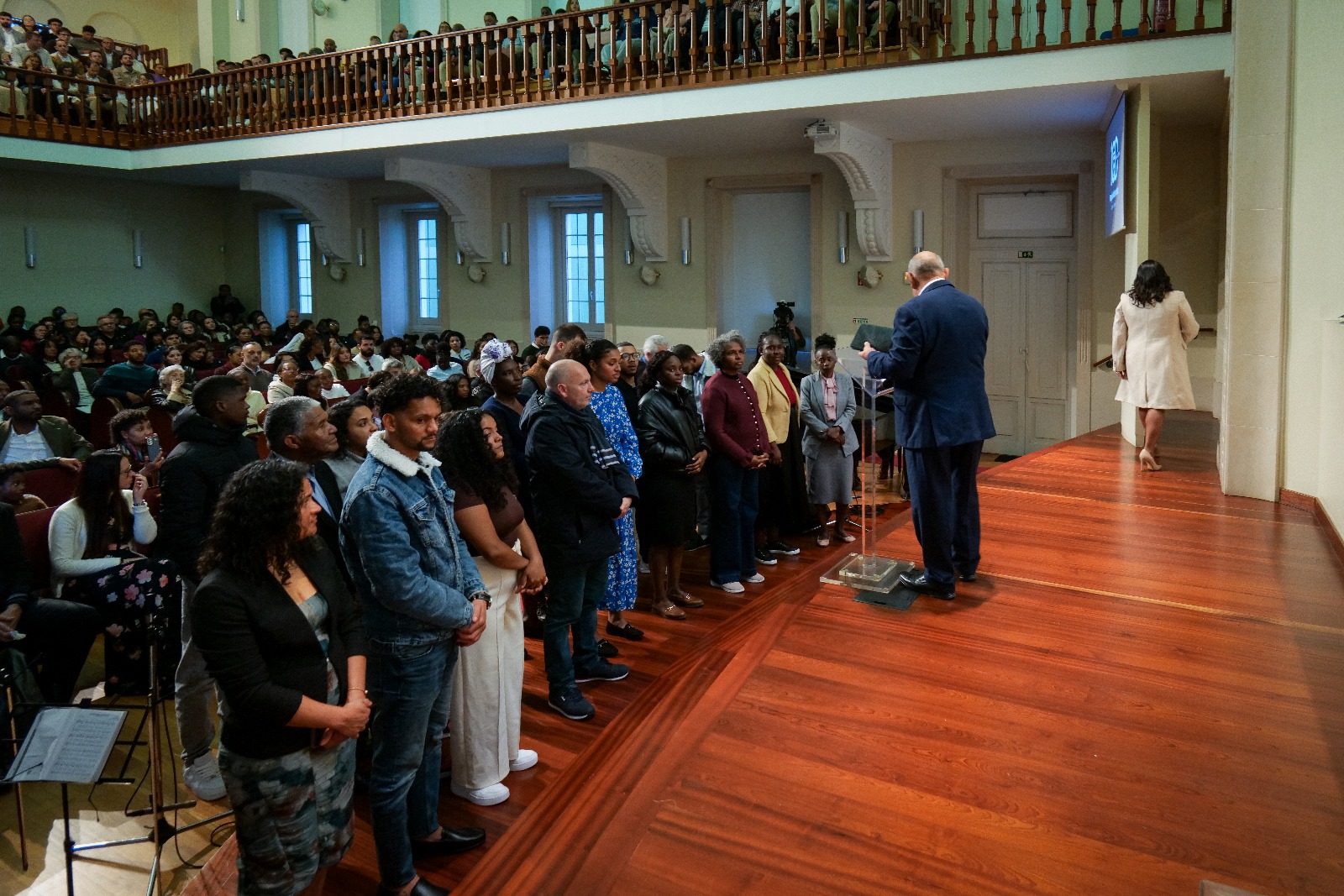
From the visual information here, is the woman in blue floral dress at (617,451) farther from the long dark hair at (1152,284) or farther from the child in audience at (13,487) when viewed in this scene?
the long dark hair at (1152,284)

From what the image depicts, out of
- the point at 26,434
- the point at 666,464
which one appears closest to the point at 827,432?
the point at 666,464

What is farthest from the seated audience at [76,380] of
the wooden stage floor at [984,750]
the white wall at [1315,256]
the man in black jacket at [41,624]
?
the white wall at [1315,256]

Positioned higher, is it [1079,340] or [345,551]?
[1079,340]

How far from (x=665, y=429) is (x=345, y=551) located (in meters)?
2.51

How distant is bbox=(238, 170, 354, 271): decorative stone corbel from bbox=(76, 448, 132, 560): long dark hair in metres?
8.88

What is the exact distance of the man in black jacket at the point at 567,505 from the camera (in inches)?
154

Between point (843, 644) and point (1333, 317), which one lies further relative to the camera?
point (1333, 317)

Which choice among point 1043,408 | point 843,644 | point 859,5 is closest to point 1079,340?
point 1043,408

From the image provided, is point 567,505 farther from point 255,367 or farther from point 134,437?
point 255,367

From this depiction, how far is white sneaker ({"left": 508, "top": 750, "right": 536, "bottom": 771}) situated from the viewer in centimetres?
355

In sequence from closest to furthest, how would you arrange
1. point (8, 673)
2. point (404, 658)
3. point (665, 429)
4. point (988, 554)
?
point (404, 658), point (8, 673), point (988, 554), point (665, 429)

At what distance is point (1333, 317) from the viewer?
4406mm

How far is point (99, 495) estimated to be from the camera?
163 inches

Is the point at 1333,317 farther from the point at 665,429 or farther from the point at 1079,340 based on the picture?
the point at 1079,340
